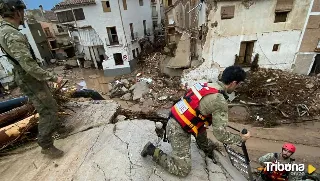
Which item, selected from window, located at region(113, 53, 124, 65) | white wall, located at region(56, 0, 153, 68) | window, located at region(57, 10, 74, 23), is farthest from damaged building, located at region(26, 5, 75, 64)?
window, located at region(113, 53, 124, 65)

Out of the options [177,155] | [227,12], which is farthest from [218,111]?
[227,12]

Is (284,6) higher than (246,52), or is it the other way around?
(284,6)

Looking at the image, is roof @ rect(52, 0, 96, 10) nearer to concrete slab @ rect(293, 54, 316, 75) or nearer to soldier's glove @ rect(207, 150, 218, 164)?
concrete slab @ rect(293, 54, 316, 75)

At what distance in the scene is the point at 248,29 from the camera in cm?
1031

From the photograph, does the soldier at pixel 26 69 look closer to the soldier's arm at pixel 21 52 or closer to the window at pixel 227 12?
the soldier's arm at pixel 21 52

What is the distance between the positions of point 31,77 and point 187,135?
7.92 feet

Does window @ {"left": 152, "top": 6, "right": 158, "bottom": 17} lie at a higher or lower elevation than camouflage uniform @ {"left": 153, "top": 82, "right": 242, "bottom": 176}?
higher

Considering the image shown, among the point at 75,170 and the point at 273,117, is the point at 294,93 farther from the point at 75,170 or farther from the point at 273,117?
the point at 75,170

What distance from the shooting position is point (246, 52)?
11234 mm

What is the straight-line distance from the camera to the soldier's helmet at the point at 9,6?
7.67ft

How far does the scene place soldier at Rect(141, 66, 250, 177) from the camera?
253cm

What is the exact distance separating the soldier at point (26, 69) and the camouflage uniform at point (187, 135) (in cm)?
166

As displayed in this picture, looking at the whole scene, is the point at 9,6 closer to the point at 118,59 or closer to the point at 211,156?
the point at 211,156

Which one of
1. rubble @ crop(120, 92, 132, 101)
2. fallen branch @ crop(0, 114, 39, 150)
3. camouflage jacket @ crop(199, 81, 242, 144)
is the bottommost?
rubble @ crop(120, 92, 132, 101)
